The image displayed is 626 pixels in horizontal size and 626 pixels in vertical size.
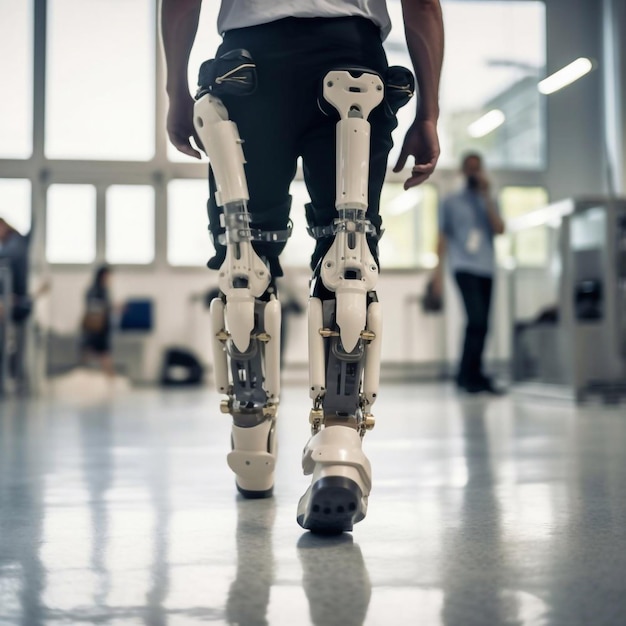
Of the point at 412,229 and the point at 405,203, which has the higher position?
the point at 405,203

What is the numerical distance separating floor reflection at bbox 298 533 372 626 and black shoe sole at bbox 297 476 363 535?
0.03 m

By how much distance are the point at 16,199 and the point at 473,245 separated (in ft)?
18.1

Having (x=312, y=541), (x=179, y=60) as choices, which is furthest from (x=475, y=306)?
(x=312, y=541)

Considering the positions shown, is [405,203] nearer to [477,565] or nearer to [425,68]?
[425,68]

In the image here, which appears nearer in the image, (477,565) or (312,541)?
(477,565)

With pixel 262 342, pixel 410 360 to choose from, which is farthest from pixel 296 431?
pixel 410 360

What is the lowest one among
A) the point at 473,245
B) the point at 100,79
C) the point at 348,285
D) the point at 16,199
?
the point at 348,285

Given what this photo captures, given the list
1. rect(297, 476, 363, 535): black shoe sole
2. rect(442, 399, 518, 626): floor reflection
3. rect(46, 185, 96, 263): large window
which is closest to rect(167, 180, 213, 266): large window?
rect(46, 185, 96, 263): large window

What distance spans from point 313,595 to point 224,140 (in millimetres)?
841

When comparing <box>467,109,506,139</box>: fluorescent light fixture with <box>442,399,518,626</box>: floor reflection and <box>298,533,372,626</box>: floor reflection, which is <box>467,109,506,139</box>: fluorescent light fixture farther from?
<box>298,533,372,626</box>: floor reflection

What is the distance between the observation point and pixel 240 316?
162 centimetres

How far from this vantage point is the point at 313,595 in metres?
1.08

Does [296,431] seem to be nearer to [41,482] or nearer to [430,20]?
[41,482]

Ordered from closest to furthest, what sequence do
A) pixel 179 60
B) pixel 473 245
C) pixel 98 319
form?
pixel 179 60 < pixel 473 245 < pixel 98 319
